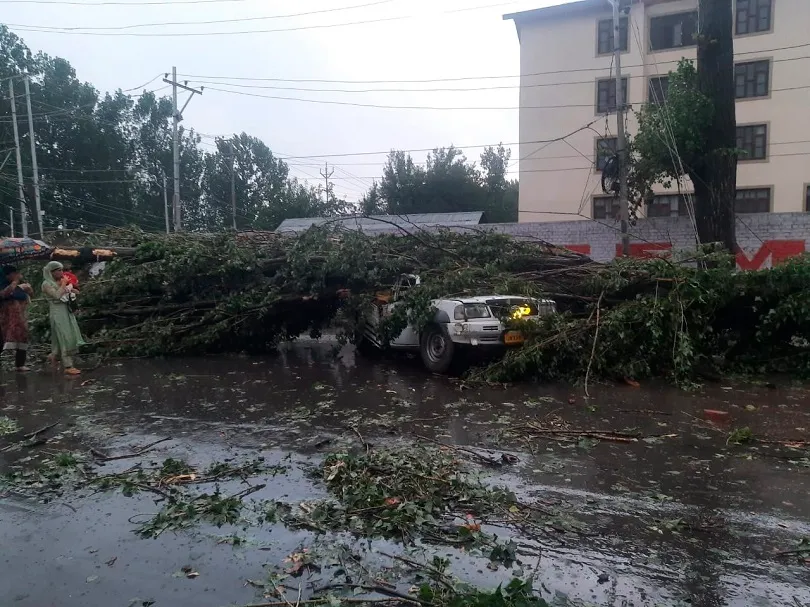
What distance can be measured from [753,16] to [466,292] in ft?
93.0

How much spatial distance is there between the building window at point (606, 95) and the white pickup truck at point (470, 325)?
25278 mm

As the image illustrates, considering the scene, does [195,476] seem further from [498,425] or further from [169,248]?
[169,248]

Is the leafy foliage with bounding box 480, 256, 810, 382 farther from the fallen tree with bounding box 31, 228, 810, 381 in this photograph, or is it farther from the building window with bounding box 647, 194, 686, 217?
the building window with bounding box 647, 194, 686, 217

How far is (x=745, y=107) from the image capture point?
29.8m

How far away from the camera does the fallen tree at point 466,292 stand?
8500mm

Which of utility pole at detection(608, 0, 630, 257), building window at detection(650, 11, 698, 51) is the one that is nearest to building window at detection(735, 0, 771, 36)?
building window at detection(650, 11, 698, 51)

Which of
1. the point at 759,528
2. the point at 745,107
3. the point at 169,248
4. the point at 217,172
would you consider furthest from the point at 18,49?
the point at 759,528

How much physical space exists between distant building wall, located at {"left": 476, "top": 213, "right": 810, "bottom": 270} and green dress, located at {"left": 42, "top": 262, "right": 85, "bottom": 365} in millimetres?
10498

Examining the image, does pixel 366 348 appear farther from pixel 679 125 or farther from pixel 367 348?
pixel 679 125

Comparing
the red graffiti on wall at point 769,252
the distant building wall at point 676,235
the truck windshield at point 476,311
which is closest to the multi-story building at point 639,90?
the distant building wall at point 676,235

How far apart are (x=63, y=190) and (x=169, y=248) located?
41.7m

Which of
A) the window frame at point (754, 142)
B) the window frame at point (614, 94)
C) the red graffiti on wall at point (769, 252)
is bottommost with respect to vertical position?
the red graffiti on wall at point (769, 252)

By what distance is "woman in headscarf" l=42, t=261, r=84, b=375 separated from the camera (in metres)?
9.16

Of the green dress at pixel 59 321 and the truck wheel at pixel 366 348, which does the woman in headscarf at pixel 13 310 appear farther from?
the truck wheel at pixel 366 348
